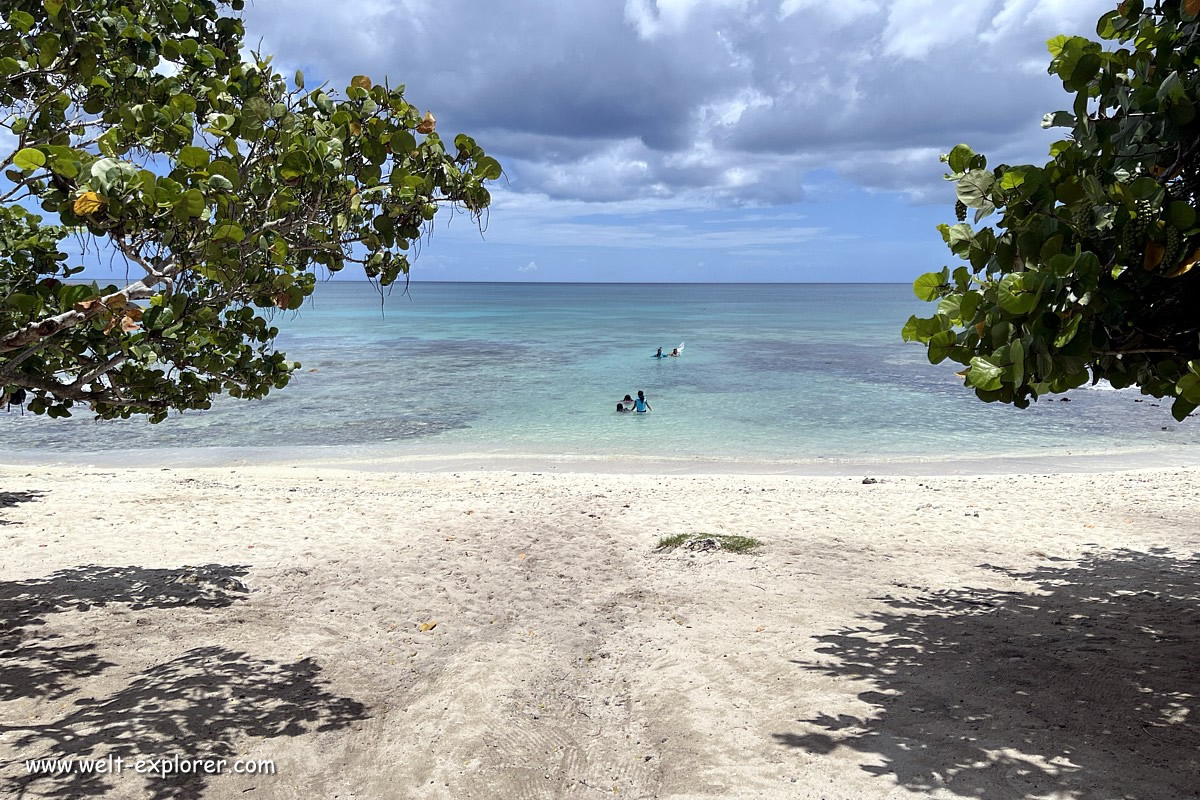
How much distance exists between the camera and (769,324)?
83.7 metres

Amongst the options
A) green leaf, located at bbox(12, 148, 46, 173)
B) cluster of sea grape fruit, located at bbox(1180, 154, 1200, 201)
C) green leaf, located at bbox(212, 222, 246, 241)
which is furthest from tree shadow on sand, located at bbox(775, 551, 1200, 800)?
green leaf, located at bbox(12, 148, 46, 173)

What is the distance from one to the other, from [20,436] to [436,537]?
20.0 metres

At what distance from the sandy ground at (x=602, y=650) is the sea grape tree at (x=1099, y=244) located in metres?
2.60


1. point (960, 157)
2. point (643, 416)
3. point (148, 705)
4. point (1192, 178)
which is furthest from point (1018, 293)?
point (643, 416)

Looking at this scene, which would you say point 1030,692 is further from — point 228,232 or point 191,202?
point 191,202

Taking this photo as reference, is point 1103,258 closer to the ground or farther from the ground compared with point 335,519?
farther from the ground

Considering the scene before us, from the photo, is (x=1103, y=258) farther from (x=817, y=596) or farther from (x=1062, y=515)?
(x=1062, y=515)

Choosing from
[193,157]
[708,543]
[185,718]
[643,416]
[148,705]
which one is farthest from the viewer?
[643,416]

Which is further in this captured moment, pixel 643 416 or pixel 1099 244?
pixel 643 416

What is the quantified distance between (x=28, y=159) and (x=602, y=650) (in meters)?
5.72

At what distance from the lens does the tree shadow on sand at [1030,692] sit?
15.6ft

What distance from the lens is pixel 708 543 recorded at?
10.1 metres

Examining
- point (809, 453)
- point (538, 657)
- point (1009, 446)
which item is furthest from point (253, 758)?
point (1009, 446)

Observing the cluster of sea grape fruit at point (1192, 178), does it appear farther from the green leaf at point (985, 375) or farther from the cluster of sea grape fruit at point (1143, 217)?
the green leaf at point (985, 375)
